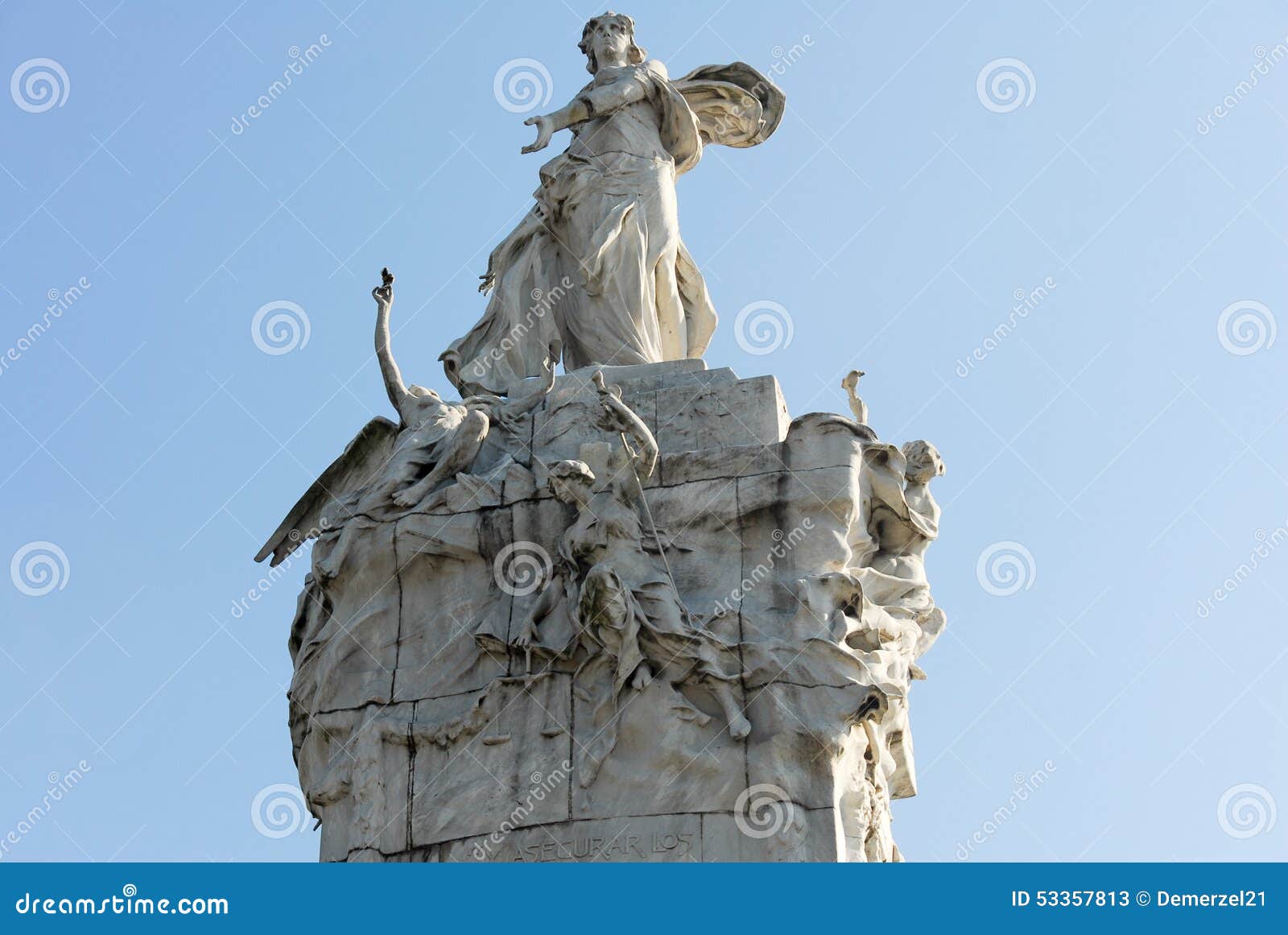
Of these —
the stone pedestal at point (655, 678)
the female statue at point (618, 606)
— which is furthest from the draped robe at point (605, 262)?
the female statue at point (618, 606)

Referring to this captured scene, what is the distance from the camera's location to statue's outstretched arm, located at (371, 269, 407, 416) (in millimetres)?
14016

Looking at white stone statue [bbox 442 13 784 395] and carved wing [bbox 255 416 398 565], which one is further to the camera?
white stone statue [bbox 442 13 784 395]

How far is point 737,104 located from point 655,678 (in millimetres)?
6498

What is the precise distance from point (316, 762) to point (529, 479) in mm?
2406

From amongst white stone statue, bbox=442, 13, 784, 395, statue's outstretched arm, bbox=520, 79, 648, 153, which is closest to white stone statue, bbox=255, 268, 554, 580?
white stone statue, bbox=442, 13, 784, 395

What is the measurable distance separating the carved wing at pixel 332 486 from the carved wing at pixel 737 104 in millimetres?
4487

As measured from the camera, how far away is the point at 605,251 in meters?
15.2

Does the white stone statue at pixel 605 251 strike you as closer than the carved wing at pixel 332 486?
No

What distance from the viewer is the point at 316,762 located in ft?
42.2

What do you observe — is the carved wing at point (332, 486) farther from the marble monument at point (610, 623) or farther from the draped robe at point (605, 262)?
the draped robe at point (605, 262)

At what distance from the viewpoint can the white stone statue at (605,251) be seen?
15.2 meters

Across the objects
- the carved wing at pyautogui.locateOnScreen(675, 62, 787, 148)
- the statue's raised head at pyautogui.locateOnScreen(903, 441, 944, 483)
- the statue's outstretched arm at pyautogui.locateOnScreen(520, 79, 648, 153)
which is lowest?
the statue's raised head at pyautogui.locateOnScreen(903, 441, 944, 483)

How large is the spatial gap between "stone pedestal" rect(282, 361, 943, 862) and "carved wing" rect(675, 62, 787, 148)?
364cm

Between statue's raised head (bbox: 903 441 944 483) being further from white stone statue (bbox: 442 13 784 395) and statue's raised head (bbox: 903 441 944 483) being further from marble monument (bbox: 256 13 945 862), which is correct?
white stone statue (bbox: 442 13 784 395)
